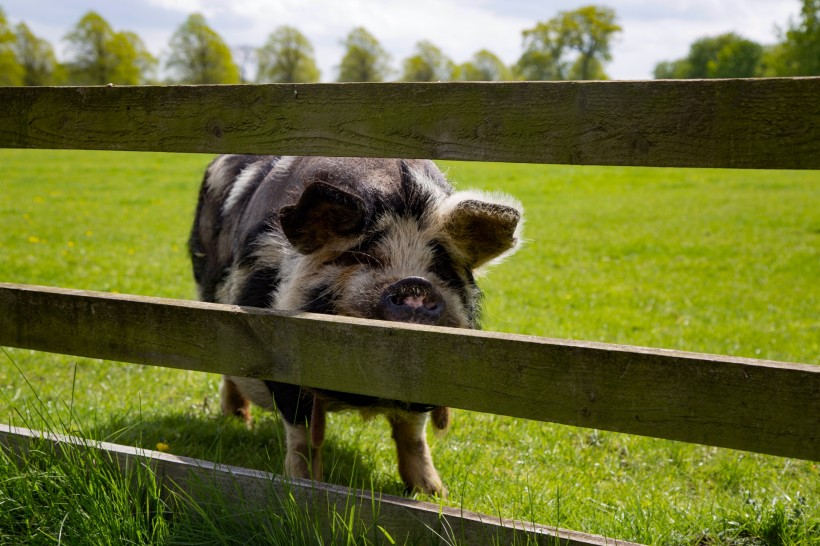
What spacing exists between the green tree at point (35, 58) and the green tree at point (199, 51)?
1503 cm

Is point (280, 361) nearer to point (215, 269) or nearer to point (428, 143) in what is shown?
point (428, 143)

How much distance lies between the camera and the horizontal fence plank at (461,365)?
1.89 m

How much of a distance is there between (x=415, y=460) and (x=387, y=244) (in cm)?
112

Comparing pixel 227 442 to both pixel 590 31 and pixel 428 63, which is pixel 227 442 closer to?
pixel 428 63

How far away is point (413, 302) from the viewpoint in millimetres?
2820

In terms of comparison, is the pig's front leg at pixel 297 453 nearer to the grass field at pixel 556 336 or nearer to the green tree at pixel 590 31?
the grass field at pixel 556 336

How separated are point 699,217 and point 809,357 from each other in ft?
28.9

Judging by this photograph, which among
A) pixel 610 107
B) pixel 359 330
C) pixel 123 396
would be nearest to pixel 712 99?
pixel 610 107

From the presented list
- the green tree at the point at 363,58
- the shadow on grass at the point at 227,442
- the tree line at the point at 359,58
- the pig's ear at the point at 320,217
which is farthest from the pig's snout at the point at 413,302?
the green tree at the point at 363,58

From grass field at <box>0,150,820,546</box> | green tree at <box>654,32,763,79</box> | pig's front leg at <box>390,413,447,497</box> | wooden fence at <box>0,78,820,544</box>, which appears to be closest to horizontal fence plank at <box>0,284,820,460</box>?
wooden fence at <box>0,78,820,544</box>

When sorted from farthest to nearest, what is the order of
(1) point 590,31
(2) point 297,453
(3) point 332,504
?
(1) point 590,31 < (2) point 297,453 < (3) point 332,504

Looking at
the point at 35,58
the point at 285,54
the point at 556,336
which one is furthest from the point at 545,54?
the point at 556,336

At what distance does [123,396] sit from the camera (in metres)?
4.90

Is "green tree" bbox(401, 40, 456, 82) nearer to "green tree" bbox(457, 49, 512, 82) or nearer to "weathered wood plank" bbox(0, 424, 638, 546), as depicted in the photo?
"green tree" bbox(457, 49, 512, 82)
